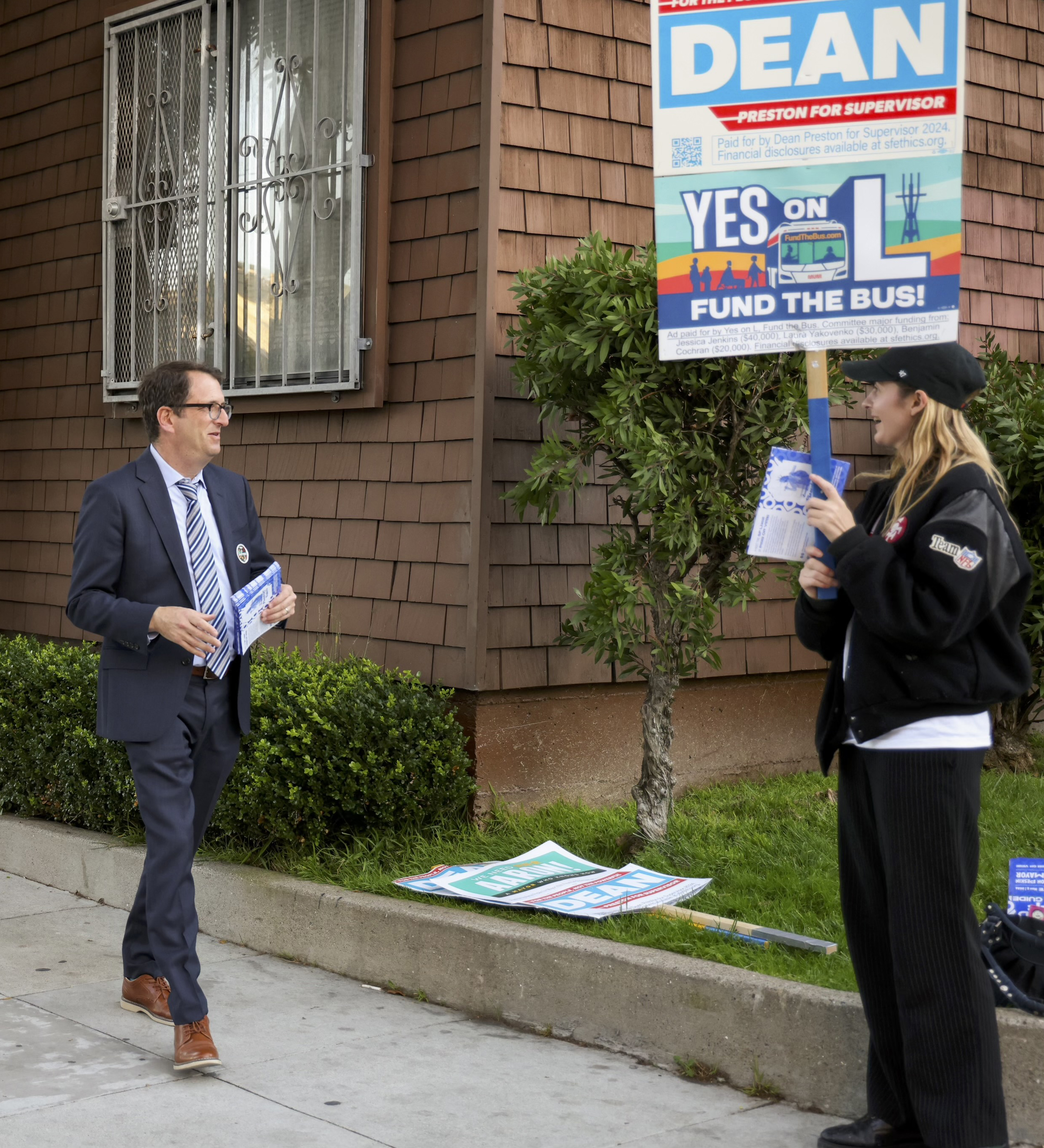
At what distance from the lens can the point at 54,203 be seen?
27.1ft

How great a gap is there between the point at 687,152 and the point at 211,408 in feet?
5.25

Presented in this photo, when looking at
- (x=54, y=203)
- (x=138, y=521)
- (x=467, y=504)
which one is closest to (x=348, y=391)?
(x=467, y=504)

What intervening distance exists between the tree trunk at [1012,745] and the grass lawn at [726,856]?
299 mm

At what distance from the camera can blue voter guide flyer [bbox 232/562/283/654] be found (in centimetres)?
426

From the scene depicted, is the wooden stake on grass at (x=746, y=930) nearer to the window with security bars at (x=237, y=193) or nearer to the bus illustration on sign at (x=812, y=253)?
the bus illustration on sign at (x=812, y=253)

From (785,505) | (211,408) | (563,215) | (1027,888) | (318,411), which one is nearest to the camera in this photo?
(785,505)

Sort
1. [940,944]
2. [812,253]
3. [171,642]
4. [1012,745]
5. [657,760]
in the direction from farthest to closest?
1. [1012,745]
2. [657,760]
3. [171,642]
4. [812,253]
5. [940,944]

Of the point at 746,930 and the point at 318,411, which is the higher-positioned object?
the point at 318,411

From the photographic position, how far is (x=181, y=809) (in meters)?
4.28

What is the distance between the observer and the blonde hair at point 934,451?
3.32m

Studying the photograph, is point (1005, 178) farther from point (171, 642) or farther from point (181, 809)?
point (181, 809)

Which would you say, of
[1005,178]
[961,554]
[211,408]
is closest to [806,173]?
[961,554]

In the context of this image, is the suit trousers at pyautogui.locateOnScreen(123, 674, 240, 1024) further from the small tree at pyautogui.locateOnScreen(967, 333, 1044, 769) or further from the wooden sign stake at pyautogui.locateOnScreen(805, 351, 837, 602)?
the small tree at pyautogui.locateOnScreen(967, 333, 1044, 769)

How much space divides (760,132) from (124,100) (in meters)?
4.93
